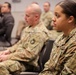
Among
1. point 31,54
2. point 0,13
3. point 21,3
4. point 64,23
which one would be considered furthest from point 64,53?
point 21,3

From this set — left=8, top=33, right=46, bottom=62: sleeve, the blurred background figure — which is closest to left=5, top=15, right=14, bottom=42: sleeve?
left=8, top=33, right=46, bottom=62: sleeve

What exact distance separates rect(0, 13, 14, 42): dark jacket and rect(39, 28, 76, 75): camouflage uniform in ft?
9.04

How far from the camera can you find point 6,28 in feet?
15.0

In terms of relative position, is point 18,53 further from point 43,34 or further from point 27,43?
point 43,34

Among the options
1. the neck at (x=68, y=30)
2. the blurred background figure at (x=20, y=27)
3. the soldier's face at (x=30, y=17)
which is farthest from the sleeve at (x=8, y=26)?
the neck at (x=68, y=30)

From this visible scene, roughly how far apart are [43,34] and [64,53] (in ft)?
3.04

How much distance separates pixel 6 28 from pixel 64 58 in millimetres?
3027

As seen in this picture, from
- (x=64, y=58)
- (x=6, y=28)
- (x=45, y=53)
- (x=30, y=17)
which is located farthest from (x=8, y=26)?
(x=64, y=58)

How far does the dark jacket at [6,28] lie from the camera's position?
4551 millimetres

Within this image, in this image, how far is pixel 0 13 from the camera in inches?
199

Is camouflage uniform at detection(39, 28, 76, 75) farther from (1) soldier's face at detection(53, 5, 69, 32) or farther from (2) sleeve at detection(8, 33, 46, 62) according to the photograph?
(2) sleeve at detection(8, 33, 46, 62)

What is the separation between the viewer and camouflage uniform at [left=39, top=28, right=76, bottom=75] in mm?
1609

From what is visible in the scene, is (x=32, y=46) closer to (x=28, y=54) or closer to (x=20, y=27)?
(x=28, y=54)

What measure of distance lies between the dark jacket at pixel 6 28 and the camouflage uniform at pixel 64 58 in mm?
2755
